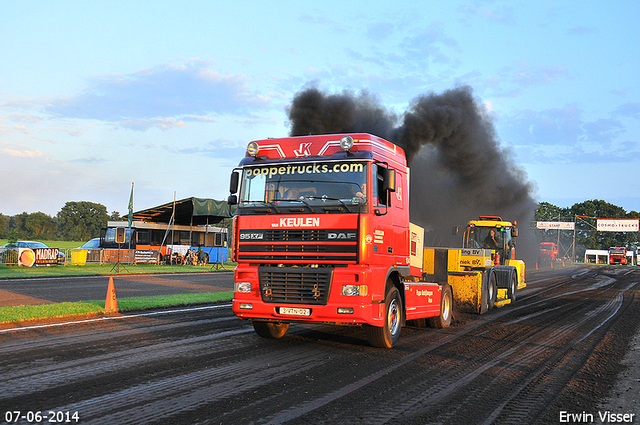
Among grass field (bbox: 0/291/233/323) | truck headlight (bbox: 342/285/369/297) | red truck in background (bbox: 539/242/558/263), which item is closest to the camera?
truck headlight (bbox: 342/285/369/297)

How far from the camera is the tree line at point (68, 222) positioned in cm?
10575

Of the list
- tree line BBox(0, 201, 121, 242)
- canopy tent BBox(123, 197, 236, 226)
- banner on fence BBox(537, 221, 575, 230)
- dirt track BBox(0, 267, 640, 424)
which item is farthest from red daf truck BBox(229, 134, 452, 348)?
tree line BBox(0, 201, 121, 242)

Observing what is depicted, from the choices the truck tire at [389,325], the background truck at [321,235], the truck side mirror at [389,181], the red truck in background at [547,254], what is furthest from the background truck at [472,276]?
the red truck in background at [547,254]

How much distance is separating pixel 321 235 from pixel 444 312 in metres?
4.91

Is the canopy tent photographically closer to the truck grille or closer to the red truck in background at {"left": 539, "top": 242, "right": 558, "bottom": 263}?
the truck grille

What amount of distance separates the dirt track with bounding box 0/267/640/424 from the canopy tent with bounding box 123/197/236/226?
21.4 m

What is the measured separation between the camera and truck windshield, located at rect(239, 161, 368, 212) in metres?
7.49

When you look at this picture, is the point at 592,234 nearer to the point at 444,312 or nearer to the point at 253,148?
the point at 444,312

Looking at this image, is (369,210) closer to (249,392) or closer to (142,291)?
(249,392)

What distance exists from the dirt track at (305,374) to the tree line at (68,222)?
102544 millimetres

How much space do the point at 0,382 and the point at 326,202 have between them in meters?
4.52

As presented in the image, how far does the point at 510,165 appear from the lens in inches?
1535

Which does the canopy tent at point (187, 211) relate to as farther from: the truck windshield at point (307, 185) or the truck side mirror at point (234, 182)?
the truck windshield at point (307, 185)

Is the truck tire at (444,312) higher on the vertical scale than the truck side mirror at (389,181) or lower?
lower
